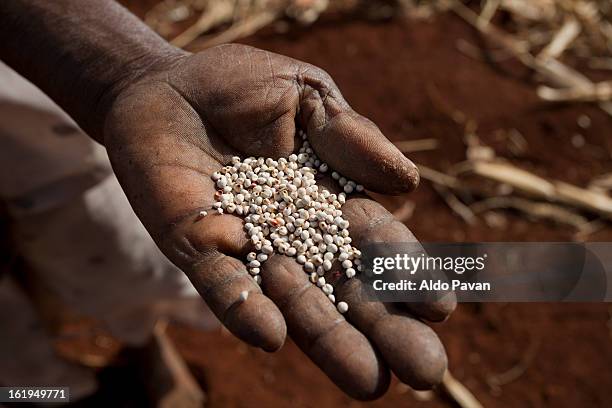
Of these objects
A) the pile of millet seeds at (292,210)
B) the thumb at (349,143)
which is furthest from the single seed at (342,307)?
the thumb at (349,143)

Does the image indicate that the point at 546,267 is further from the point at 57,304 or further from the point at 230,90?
the point at 57,304

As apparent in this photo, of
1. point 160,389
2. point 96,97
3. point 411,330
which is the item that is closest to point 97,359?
point 160,389

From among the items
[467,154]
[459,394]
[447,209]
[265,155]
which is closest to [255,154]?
[265,155]

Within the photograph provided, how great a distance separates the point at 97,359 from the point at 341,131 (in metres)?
1.49

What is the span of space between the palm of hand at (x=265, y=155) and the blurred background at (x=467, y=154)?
688mm

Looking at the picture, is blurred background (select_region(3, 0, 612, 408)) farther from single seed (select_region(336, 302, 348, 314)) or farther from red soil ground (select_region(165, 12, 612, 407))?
single seed (select_region(336, 302, 348, 314))

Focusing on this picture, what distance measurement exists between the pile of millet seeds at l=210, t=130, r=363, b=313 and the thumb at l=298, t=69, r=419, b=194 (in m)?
0.05

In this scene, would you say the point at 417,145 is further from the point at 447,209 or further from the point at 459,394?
the point at 459,394

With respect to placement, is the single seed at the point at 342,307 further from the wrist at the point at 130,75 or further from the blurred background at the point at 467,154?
the blurred background at the point at 467,154

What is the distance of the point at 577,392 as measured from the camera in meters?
2.27

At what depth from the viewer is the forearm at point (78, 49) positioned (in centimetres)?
162

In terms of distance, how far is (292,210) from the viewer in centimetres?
149

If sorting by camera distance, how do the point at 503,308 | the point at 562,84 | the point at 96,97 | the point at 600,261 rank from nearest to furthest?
the point at 96,97 → the point at 600,261 → the point at 503,308 → the point at 562,84

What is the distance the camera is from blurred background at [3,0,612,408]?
7.67 ft
